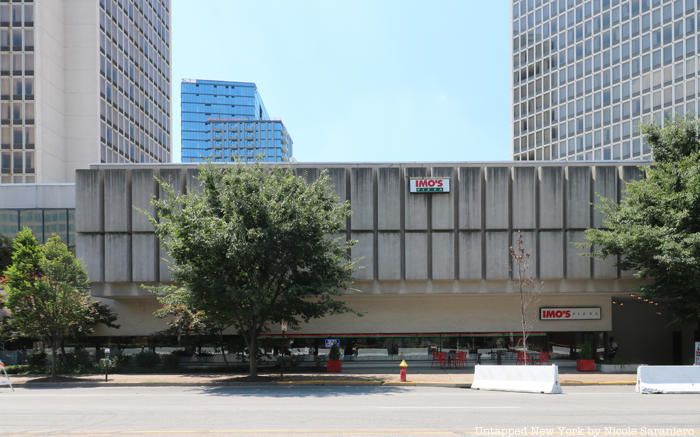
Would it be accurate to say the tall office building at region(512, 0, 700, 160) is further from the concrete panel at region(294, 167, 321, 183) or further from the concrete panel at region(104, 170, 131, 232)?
the concrete panel at region(104, 170, 131, 232)

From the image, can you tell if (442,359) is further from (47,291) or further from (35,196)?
(35,196)

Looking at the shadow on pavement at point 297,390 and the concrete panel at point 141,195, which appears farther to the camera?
the concrete panel at point 141,195

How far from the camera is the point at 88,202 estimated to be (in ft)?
105

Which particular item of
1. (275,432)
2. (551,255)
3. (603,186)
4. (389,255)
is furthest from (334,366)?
(275,432)

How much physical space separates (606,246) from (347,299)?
11998 mm

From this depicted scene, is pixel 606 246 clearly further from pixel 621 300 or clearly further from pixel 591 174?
pixel 621 300

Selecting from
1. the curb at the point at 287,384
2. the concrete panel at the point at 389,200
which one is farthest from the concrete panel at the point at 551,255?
the concrete panel at the point at 389,200

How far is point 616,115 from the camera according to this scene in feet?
318

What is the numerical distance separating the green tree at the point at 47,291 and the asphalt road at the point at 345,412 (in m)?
4.12

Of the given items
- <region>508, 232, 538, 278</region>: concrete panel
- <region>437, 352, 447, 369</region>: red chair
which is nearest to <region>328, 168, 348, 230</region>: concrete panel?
<region>508, 232, 538, 278</region>: concrete panel

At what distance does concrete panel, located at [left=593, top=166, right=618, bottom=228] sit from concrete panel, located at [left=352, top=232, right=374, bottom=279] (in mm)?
10476

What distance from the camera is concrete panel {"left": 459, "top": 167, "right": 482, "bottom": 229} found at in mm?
32062

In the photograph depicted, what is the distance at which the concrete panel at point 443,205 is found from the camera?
3206 centimetres

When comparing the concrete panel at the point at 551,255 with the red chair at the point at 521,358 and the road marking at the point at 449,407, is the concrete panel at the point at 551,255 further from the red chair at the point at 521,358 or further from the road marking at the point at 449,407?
the road marking at the point at 449,407
